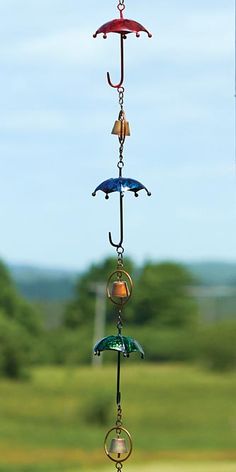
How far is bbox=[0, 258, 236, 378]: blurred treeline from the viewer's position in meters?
5.94

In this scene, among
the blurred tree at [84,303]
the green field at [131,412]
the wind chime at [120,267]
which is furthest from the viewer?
the blurred tree at [84,303]

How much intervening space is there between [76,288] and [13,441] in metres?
0.97

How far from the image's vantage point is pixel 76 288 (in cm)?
621

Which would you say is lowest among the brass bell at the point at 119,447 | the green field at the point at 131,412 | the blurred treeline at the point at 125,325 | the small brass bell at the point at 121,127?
the brass bell at the point at 119,447

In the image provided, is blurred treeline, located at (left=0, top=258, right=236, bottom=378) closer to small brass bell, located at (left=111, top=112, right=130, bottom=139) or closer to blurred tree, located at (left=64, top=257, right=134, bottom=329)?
blurred tree, located at (left=64, top=257, right=134, bottom=329)

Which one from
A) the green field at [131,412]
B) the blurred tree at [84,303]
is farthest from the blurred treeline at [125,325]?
the green field at [131,412]

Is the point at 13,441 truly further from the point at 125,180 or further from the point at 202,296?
the point at 125,180

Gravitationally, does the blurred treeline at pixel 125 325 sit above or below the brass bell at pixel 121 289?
above

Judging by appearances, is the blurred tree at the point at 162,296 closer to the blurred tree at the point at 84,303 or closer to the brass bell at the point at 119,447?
the blurred tree at the point at 84,303

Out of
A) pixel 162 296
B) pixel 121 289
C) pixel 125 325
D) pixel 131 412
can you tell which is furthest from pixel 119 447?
pixel 131 412

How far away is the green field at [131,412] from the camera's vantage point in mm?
5879

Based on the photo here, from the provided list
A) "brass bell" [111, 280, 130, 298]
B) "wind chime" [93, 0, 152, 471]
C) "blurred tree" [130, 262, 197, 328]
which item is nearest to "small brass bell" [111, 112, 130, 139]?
"wind chime" [93, 0, 152, 471]

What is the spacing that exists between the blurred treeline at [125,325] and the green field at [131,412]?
0.11 meters

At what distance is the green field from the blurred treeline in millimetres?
106
